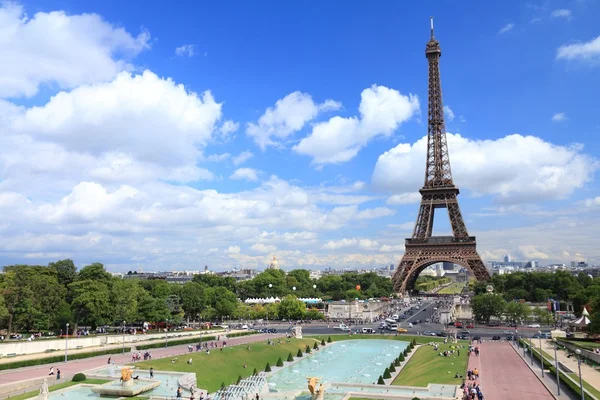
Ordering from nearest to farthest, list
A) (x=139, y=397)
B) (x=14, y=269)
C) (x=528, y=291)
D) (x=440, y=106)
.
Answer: (x=139, y=397) < (x=14, y=269) < (x=528, y=291) < (x=440, y=106)

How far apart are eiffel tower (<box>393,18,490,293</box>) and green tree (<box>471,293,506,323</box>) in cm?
2175

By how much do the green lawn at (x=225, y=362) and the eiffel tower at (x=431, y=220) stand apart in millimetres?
52638

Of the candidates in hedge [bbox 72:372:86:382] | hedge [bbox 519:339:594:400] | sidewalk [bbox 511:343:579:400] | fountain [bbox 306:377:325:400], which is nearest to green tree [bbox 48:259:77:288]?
hedge [bbox 72:372:86:382]

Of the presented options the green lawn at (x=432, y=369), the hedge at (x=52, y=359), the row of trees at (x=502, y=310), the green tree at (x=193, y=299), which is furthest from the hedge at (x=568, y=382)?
the green tree at (x=193, y=299)

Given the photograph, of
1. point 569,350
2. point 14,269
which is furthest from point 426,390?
point 14,269

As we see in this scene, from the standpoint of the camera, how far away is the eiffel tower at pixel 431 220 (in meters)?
104

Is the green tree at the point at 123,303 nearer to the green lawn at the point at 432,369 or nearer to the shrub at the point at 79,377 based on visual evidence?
the shrub at the point at 79,377

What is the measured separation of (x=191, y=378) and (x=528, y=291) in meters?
89.9

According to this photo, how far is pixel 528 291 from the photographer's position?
108m

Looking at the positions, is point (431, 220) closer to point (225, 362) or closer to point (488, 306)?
point (488, 306)

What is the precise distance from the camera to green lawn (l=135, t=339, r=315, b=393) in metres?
44.9

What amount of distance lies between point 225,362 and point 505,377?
86.9 feet

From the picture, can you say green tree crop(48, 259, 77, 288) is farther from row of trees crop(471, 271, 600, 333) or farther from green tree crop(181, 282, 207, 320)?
row of trees crop(471, 271, 600, 333)

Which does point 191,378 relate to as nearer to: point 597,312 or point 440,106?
point 597,312
